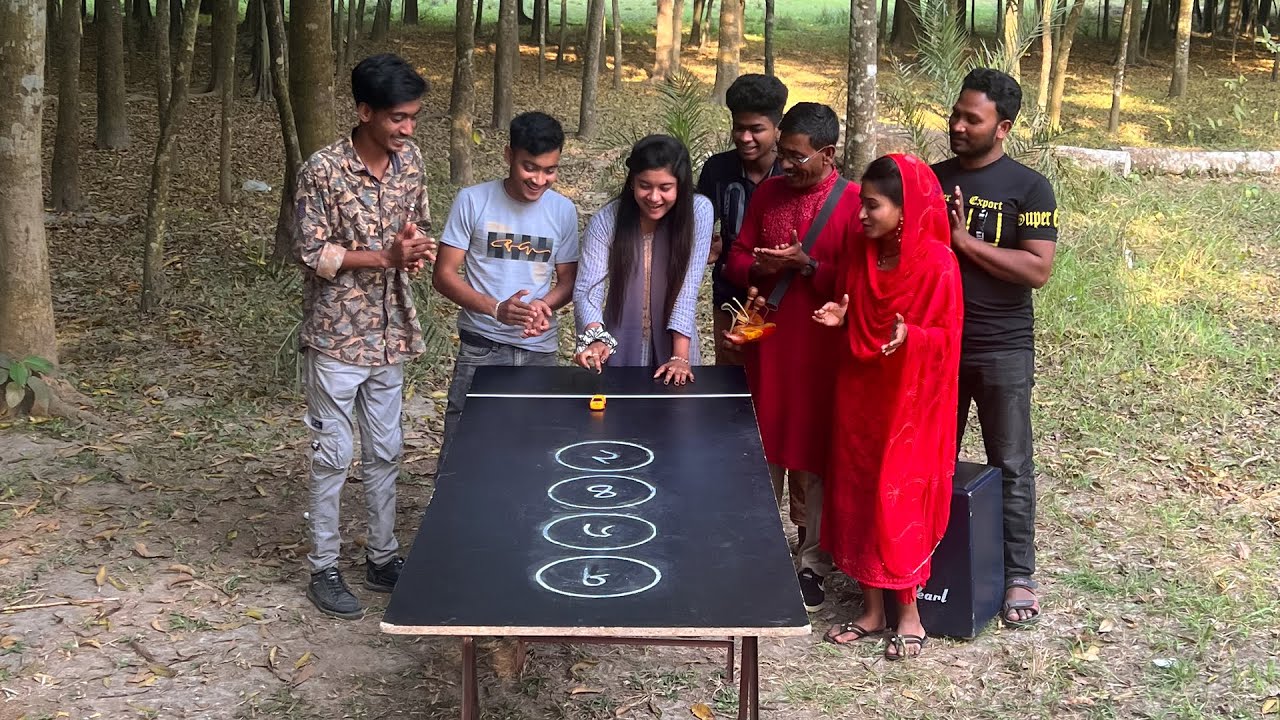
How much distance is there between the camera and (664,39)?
17219 millimetres

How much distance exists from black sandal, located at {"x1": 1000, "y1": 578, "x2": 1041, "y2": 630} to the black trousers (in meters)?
0.03

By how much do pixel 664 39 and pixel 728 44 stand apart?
2.34 meters

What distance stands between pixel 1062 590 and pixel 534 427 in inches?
90.3

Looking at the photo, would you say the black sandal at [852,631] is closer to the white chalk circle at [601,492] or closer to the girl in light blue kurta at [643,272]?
the girl in light blue kurta at [643,272]

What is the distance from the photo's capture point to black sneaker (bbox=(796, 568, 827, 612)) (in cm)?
459

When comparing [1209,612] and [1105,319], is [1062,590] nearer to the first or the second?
[1209,612]

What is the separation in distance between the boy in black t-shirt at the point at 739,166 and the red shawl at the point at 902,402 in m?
0.69

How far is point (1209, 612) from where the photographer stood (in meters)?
4.55

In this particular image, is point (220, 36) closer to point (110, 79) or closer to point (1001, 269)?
point (110, 79)

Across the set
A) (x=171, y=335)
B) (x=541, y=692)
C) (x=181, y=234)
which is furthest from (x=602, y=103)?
Answer: (x=541, y=692)

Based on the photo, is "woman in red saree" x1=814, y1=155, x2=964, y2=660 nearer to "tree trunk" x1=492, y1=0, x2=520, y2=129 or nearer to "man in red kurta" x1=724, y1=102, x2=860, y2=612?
"man in red kurta" x1=724, y1=102, x2=860, y2=612

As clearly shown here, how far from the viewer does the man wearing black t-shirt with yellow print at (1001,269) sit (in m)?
4.12

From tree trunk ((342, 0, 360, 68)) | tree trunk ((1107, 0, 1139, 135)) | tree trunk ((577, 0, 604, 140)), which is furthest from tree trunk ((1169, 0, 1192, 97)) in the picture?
tree trunk ((342, 0, 360, 68))

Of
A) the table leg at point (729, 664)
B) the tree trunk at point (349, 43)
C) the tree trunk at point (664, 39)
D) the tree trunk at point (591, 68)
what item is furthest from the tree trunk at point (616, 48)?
the table leg at point (729, 664)
